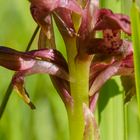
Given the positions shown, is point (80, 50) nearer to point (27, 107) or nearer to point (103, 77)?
point (103, 77)

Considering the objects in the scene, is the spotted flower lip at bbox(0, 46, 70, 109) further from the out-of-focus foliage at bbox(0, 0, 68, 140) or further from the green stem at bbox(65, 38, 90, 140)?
the out-of-focus foliage at bbox(0, 0, 68, 140)

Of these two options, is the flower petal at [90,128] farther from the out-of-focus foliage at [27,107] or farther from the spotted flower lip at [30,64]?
the out-of-focus foliage at [27,107]

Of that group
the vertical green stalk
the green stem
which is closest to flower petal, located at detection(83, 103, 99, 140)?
the green stem

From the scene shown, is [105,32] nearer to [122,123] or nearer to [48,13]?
[48,13]

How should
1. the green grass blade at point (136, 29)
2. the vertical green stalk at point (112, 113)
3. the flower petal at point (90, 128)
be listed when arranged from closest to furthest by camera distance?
the green grass blade at point (136, 29), the flower petal at point (90, 128), the vertical green stalk at point (112, 113)

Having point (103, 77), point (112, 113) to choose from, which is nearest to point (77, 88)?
point (103, 77)

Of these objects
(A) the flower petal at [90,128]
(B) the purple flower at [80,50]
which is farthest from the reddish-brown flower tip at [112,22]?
(A) the flower petal at [90,128]
